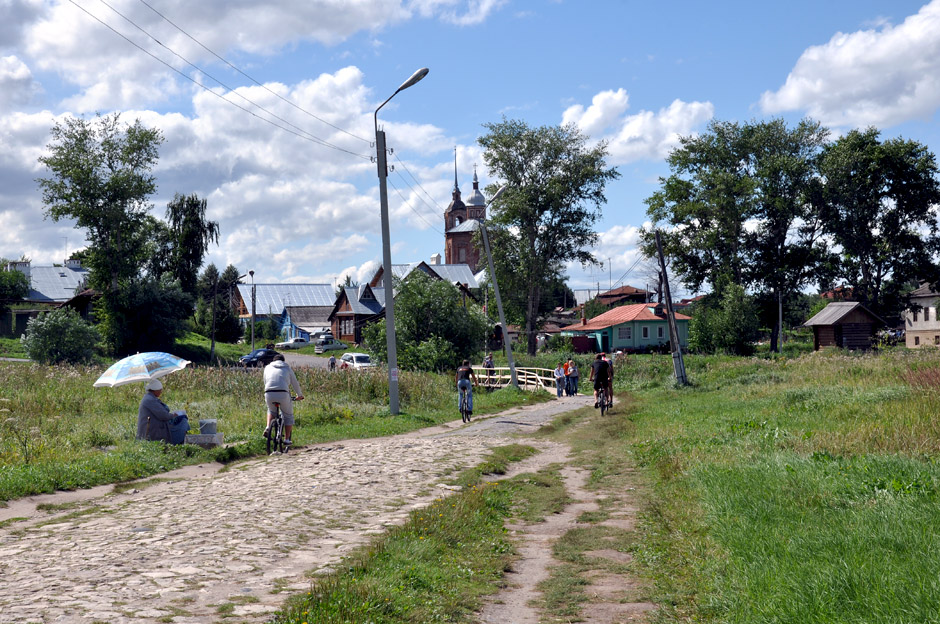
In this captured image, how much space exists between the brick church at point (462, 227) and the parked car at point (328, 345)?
124 feet

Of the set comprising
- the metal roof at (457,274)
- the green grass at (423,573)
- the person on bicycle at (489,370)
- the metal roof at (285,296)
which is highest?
the metal roof at (457,274)

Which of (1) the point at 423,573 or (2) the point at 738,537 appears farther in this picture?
(2) the point at 738,537

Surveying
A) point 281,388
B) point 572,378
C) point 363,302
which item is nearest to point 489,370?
point 572,378

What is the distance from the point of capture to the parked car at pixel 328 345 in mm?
72200

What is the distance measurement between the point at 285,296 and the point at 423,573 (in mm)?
96670

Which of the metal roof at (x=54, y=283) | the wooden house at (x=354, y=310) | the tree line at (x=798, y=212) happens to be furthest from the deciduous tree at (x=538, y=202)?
the metal roof at (x=54, y=283)

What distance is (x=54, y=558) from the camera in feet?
21.0

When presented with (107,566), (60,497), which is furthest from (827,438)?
(60,497)

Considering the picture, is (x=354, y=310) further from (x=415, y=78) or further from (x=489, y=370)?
(x=415, y=78)

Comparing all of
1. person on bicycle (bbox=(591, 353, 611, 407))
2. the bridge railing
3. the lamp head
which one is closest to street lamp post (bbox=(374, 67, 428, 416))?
the lamp head

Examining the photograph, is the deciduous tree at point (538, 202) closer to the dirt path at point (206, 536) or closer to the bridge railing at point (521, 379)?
the bridge railing at point (521, 379)

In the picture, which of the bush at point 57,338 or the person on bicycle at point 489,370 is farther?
the bush at point 57,338

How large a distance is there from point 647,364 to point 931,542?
39070 millimetres

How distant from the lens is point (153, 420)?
13977 millimetres
